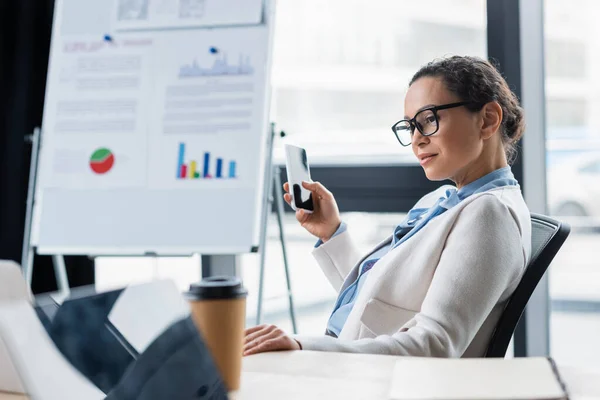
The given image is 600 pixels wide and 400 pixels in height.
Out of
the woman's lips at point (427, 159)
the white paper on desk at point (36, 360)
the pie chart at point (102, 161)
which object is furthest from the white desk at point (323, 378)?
the pie chart at point (102, 161)

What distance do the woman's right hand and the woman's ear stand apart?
0.49 metres

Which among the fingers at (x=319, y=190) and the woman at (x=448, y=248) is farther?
the fingers at (x=319, y=190)

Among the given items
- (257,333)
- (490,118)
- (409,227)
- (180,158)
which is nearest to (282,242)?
(180,158)

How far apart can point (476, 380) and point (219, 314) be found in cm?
30

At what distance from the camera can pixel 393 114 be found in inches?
118

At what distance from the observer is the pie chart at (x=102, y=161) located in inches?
111

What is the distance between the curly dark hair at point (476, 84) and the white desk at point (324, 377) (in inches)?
29.4

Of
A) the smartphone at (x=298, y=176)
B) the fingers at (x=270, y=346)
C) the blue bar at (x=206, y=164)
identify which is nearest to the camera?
the fingers at (x=270, y=346)

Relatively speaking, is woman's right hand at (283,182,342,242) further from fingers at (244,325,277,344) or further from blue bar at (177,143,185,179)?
blue bar at (177,143,185,179)

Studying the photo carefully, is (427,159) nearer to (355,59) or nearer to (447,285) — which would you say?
(447,285)

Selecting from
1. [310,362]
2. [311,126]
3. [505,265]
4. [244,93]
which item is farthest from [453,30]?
[310,362]

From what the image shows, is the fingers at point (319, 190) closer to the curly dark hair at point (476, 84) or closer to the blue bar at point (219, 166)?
the curly dark hair at point (476, 84)

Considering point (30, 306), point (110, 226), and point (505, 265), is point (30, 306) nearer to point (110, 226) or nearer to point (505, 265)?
point (505, 265)

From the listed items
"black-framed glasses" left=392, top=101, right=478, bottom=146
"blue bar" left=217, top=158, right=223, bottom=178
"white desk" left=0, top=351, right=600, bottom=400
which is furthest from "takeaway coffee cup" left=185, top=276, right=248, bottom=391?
"blue bar" left=217, top=158, right=223, bottom=178
